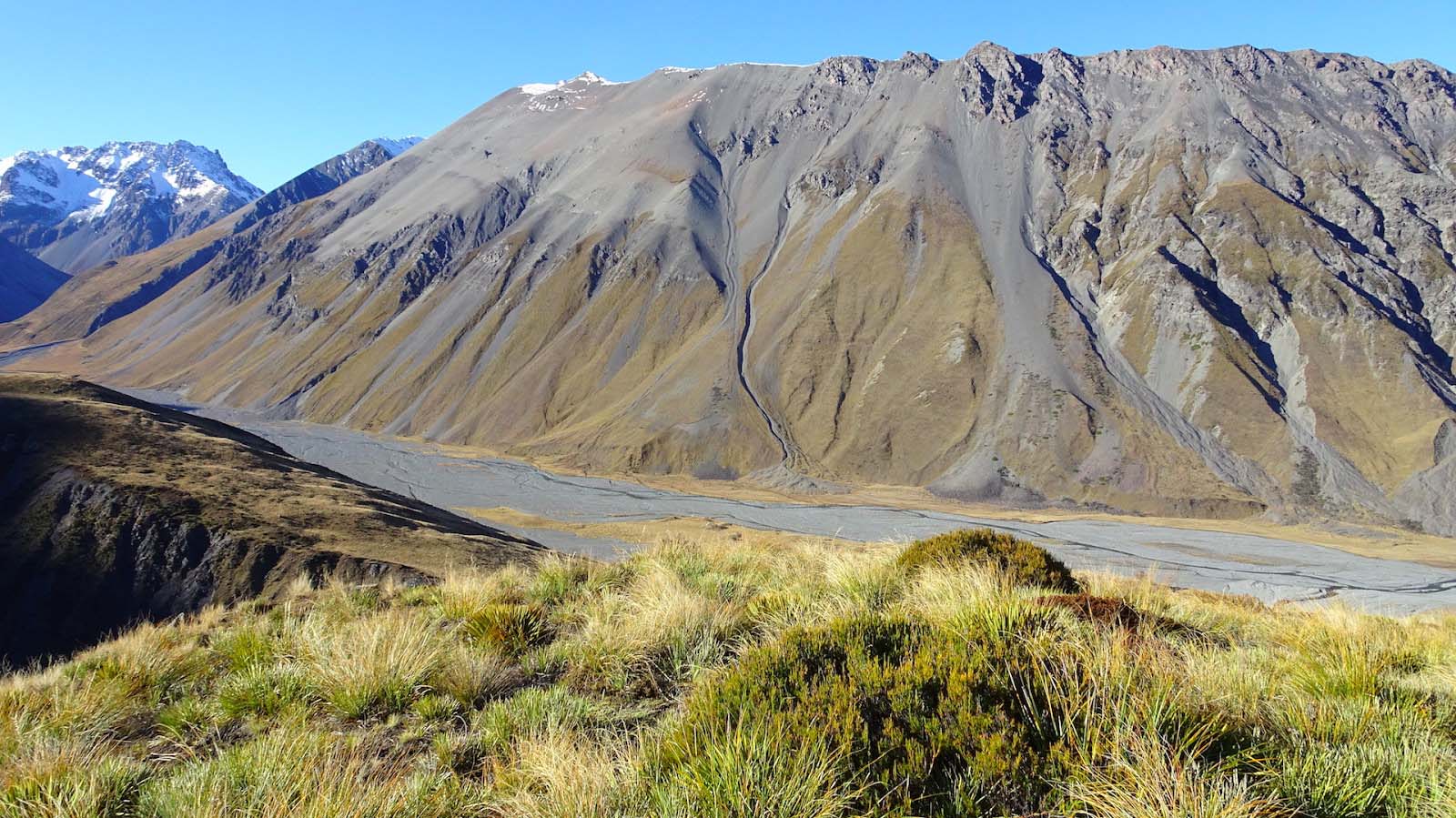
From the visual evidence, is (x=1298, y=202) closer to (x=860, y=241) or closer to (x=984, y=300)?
(x=984, y=300)

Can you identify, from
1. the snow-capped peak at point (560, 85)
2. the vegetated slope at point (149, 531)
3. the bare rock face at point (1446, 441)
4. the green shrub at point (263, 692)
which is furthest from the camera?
the snow-capped peak at point (560, 85)

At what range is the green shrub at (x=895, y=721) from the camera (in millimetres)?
3100

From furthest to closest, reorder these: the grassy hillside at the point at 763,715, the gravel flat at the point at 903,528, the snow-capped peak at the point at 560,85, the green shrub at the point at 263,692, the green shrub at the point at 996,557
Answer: the snow-capped peak at the point at 560,85, the gravel flat at the point at 903,528, the green shrub at the point at 996,557, the green shrub at the point at 263,692, the grassy hillside at the point at 763,715

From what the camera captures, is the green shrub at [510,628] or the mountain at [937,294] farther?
the mountain at [937,294]

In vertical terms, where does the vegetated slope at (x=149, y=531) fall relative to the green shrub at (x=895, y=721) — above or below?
below

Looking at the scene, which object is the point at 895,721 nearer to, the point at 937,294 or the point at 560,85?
the point at 937,294

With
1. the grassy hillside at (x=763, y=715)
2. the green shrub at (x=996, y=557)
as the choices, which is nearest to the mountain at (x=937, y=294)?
the green shrub at (x=996, y=557)

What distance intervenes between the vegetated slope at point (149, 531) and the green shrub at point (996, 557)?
1873cm

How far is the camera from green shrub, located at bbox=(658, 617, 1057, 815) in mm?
3100

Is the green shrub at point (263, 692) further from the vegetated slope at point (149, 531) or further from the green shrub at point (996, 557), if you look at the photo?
the vegetated slope at point (149, 531)

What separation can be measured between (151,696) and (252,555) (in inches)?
871

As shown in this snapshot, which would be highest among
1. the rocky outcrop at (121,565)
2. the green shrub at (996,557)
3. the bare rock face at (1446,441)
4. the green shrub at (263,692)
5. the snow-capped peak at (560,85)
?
the snow-capped peak at (560,85)

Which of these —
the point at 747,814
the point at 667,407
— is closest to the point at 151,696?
the point at 747,814

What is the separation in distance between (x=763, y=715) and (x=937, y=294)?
8848 cm
